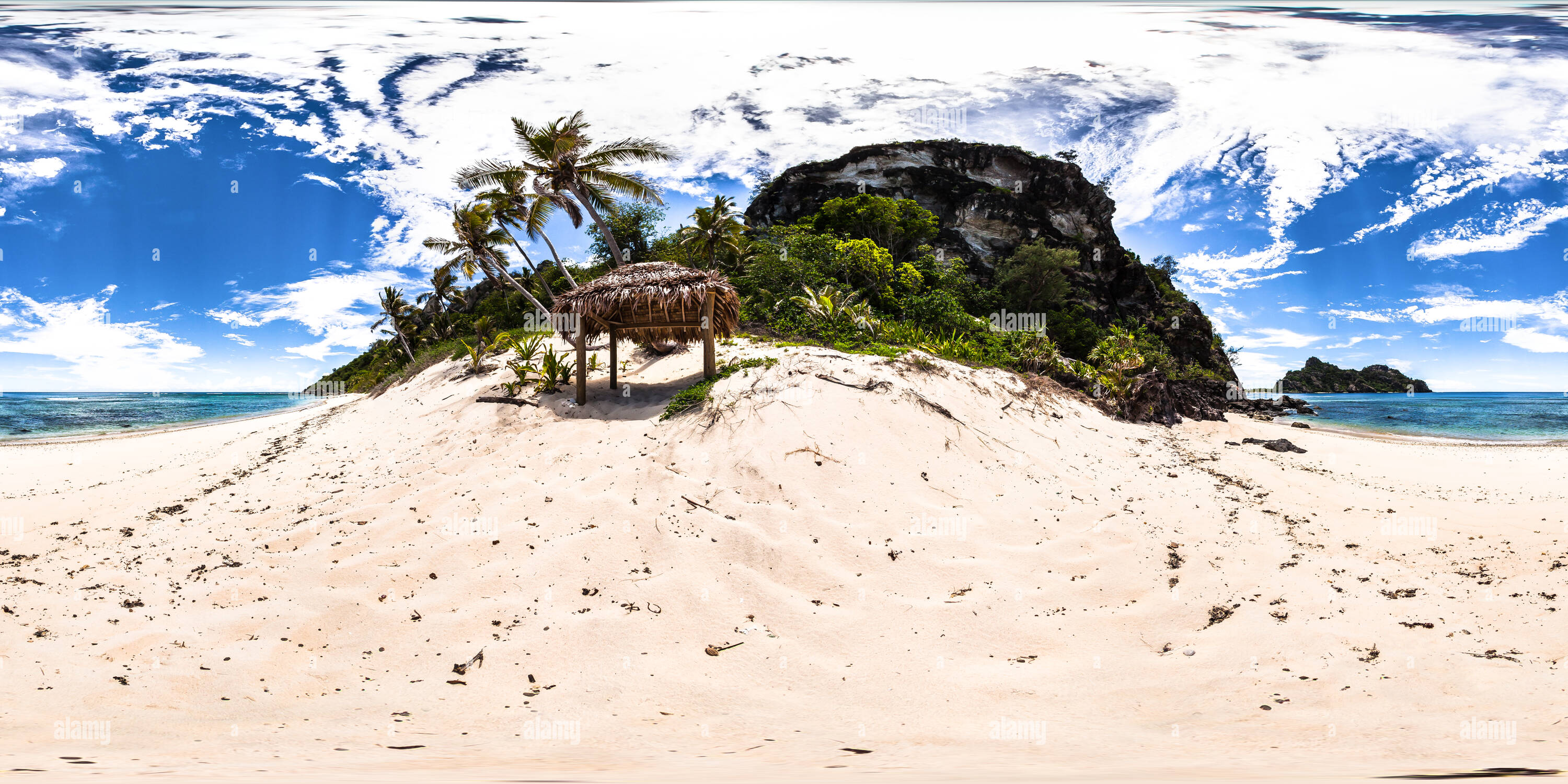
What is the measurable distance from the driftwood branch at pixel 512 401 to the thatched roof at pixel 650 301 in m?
1.34

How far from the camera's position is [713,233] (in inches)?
909

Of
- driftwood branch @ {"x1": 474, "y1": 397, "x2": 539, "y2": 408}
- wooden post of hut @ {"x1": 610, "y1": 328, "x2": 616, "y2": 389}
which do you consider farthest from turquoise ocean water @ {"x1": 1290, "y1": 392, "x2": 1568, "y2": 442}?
driftwood branch @ {"x1": 474, "y1": 397, "x2": 539, "y2": 408}

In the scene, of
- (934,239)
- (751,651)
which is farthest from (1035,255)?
(751,651)

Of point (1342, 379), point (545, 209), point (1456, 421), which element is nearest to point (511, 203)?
point (545, 209)

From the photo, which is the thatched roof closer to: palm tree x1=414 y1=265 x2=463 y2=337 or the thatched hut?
the thatched hut

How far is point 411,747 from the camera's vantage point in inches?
115

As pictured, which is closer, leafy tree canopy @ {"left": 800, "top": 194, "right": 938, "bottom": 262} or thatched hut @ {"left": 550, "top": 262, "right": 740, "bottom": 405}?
thatched hut @ {"left": 550, "top": 262, "right": 740, "bottom": 405}

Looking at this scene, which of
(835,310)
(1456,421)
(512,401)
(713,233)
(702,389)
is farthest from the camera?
(1456,421)

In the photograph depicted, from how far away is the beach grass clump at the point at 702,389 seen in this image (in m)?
9.41

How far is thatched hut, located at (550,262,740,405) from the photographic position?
10.1 m

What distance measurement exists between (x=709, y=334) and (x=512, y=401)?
3573 millimetres

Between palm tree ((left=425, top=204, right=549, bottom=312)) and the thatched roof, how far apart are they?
32.2 ft

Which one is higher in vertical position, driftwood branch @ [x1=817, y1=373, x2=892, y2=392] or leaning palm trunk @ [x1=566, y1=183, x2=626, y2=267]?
leaning palm trunk @ [x1=566, y1=183, x2=626, y2=267]

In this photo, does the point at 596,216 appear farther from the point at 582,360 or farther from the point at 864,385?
the point at 864,385
